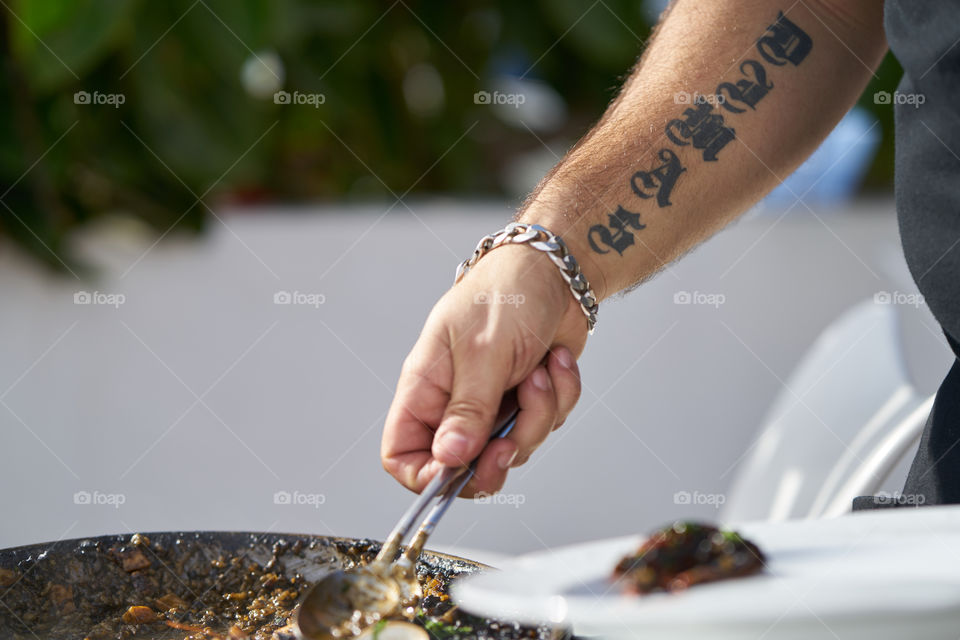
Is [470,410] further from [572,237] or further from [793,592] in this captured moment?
[793,592]

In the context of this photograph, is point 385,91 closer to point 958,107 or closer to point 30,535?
point 30,535

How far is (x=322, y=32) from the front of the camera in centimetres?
277

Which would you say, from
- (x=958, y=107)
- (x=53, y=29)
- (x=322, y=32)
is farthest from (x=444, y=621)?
(x=322, y=32)

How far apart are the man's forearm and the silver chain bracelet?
32 mm

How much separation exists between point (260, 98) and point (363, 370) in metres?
0.93

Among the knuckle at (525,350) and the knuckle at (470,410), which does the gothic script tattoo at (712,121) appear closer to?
the knuckle at (525,350)

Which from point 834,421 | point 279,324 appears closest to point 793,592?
point 834,421

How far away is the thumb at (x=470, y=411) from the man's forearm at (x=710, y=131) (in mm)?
198

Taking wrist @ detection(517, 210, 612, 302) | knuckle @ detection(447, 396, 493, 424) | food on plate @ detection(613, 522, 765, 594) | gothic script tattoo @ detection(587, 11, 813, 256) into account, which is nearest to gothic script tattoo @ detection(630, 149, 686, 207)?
gothic script tattoo @ detection(587, 11, 813, 256)

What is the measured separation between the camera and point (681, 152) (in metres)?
1.12

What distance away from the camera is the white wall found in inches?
102

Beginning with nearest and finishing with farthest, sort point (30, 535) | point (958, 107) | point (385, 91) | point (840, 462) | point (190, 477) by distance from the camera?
point (958, 107), point (840, 462), point (30, 535), point (190, 477), point (385, 91)

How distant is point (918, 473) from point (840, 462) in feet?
1.52

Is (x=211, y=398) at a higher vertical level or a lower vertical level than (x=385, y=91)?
lower
